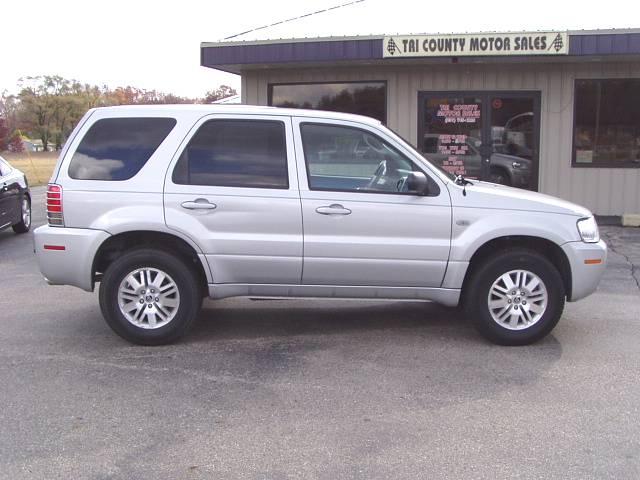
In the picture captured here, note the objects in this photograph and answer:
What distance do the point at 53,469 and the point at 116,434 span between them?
47 centimetres

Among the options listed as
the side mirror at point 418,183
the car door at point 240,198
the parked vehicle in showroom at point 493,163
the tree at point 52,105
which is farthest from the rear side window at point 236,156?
the tree at point 52,105

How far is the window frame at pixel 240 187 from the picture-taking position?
→ 553 centimetres

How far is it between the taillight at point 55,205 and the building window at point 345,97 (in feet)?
25.9

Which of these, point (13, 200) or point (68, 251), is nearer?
point (68, 251)

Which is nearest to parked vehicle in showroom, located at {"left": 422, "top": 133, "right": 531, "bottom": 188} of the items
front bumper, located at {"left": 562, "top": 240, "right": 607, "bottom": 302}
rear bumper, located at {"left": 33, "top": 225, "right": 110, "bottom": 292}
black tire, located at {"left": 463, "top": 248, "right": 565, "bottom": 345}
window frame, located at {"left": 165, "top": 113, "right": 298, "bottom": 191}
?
front bumper, located at {"left": 562, "top": 240, "right": 607, "bottom": 302}

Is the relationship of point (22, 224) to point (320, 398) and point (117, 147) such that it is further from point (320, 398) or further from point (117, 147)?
point (320, 398)

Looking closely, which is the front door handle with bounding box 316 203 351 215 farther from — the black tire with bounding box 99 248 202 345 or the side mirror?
the black tire with bounding box 99 248 202 345

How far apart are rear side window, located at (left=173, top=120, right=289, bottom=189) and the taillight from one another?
0.93 metres

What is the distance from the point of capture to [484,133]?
12.5m

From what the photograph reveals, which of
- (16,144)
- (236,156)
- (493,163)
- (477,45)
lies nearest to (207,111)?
(236,156)

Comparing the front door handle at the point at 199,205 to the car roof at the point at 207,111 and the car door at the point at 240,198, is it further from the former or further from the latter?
the car roof at the point at 207,111

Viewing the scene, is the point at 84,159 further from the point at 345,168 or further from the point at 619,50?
the point at 619,50

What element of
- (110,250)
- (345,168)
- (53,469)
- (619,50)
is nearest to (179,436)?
(53,469)

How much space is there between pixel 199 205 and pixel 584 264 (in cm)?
314
